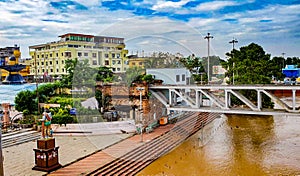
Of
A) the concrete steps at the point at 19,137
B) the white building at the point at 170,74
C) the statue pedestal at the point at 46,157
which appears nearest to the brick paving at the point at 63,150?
the statue pedestal at the point at 46,157

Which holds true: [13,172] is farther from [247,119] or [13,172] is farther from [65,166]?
[247,119]

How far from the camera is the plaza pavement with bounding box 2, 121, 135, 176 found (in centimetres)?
477

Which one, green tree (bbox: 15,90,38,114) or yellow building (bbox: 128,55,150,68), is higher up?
yellow building (bbox: 128,55,150,68)

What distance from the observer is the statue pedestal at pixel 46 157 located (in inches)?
178

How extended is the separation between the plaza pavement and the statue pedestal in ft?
0.37

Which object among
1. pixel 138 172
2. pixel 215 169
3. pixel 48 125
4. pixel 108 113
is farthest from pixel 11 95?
pixel 215 169

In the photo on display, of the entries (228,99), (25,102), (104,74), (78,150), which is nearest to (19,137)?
(78,150)

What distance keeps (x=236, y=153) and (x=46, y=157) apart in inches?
142

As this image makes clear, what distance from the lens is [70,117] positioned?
7.85m

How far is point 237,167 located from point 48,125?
3.30 m

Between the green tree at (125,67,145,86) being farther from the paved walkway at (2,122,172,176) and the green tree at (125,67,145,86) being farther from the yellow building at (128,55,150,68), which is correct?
the paved walkway at (2,122,172,176)

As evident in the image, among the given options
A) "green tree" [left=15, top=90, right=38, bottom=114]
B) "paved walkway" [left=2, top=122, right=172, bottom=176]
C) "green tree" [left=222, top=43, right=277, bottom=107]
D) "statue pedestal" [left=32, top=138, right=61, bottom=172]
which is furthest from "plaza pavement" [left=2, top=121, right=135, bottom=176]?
"green tree" [left=222, top=43, right=277, bottom=107]

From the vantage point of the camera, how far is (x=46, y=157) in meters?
4.52

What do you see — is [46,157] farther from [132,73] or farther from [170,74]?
[170,74]
